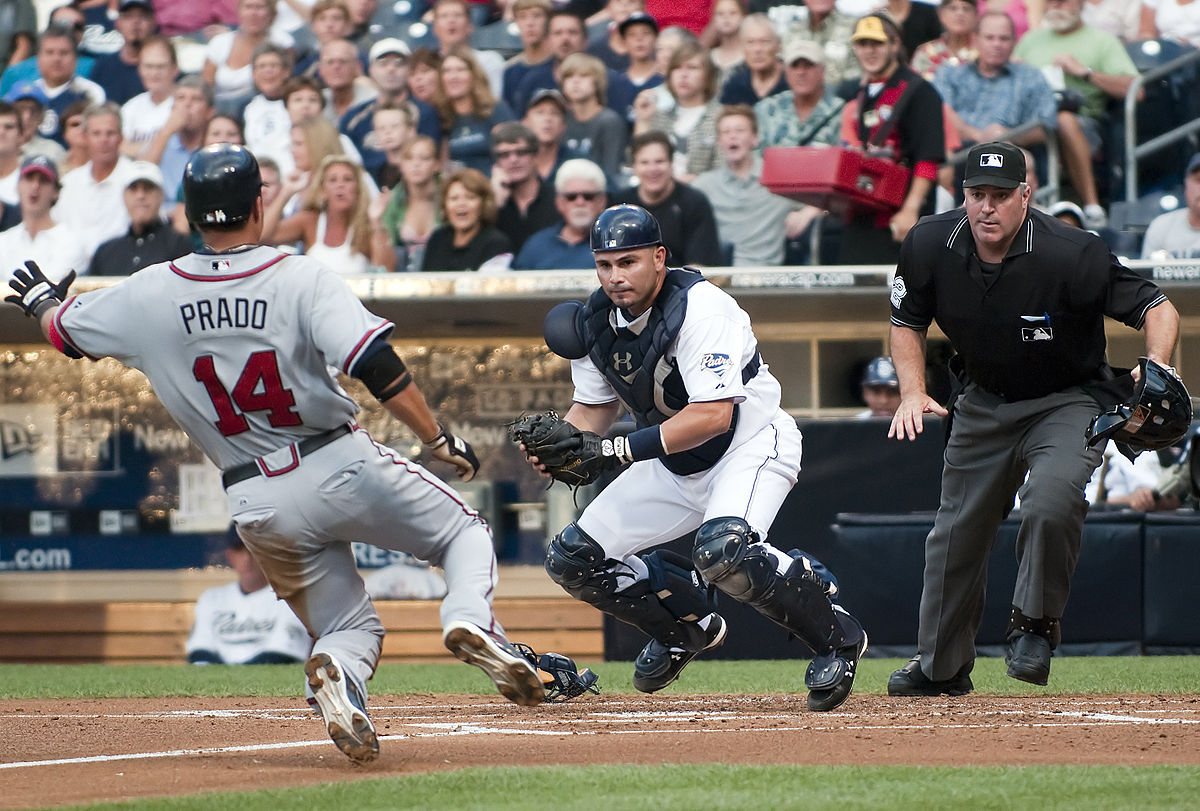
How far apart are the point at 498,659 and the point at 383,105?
7287 mm

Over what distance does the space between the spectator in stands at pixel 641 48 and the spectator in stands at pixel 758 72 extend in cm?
69

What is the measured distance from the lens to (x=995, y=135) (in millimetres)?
9719

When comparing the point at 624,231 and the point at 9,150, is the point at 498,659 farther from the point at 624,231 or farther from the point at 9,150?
the point at 9,150

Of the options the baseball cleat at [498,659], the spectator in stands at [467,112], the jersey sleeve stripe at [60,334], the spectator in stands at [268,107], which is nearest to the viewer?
the baseball cleat at [498,659]

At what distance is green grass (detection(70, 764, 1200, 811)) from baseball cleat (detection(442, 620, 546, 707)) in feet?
0.67

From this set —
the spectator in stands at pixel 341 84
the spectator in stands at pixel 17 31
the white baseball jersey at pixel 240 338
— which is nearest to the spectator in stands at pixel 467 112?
the spectator in stands at pixel 341 84

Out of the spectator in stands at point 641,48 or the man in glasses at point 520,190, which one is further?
the spectator in stands at point 641,48

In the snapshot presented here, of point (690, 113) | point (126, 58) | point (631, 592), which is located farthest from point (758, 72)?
point (631, 592)

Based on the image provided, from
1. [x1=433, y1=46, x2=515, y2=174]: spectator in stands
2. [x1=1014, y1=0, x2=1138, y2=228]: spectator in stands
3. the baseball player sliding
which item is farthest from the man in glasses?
the baseball player sliding

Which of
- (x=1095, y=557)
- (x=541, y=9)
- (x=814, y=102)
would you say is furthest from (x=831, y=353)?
(x=541, y=9)

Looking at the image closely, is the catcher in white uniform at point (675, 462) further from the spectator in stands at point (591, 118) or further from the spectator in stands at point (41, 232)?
the spectator in stands at point (41, 232)

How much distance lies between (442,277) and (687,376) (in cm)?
436

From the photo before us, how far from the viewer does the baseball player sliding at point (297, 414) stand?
13.6ft

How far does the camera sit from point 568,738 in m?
4.72
